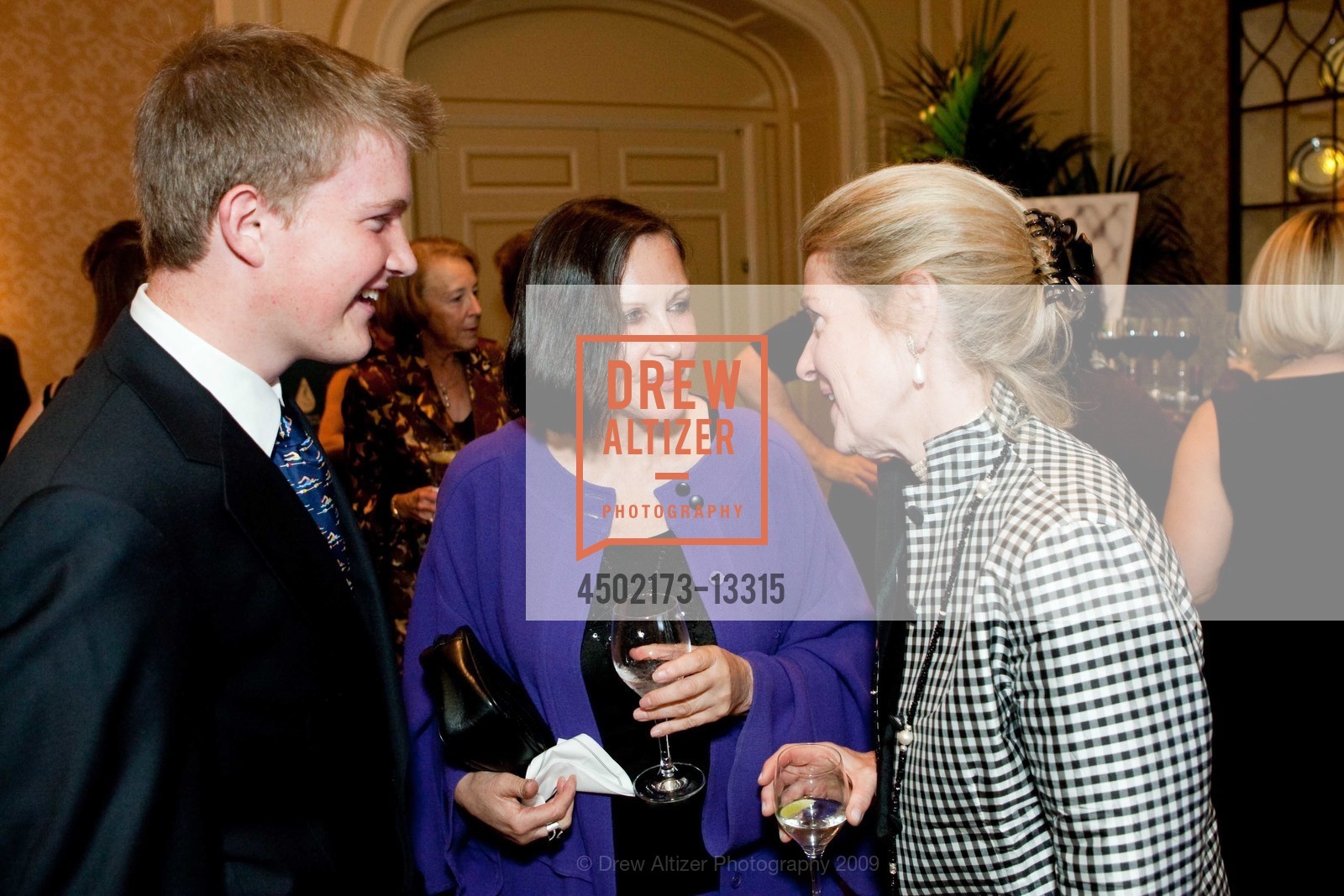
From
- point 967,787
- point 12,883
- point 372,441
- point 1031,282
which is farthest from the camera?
point 372,441

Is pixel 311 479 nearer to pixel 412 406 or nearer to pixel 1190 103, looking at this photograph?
pixel 412 406

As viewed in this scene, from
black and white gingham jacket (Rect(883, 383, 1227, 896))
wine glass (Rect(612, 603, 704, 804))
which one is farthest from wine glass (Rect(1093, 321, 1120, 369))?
wine glass (Rect(612, 603, 704, 804))

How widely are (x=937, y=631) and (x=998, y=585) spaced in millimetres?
151

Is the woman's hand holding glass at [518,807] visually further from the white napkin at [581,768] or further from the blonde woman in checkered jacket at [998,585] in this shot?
the blonde woman in checkered jacket at [998,585]

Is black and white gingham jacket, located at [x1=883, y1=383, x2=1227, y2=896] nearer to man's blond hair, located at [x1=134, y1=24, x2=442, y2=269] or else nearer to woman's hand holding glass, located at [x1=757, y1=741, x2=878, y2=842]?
woman's hand holding glass, located at [x1=757, y1=741, x2=878, y2=842]

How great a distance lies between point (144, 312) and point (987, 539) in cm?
96

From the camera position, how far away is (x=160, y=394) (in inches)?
39.5

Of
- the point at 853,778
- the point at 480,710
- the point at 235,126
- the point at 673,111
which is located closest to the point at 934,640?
the point at 853,778

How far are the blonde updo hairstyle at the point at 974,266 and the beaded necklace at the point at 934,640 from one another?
0.41 feet

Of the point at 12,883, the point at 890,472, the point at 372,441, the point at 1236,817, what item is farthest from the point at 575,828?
the point at 372,441

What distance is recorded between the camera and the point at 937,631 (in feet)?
4.00

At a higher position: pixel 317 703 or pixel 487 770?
pixel 317 703

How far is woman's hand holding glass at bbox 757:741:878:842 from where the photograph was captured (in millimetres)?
1312

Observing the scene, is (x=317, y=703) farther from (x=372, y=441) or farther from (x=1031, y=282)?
(x=372, y=441)
